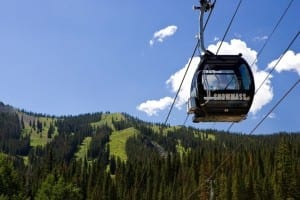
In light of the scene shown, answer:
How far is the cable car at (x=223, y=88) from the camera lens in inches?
732

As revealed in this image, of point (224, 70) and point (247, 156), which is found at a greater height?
point (247, 156)

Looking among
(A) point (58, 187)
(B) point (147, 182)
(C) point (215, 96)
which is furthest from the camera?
(B) point (147, 182)

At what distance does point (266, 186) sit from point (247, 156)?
174 feet

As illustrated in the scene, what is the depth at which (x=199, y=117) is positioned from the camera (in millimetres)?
19312

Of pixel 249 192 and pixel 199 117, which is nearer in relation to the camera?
pixel 199 117

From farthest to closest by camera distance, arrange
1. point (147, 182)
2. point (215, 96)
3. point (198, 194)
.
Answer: point (147, 182)
point (198, 194)
point (215, 96)

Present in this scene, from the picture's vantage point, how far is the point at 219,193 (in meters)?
147

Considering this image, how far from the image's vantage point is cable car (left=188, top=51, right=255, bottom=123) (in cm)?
1859

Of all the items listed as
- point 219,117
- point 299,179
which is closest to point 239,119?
point 219,117

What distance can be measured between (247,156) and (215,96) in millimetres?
182984

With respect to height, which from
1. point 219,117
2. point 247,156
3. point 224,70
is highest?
point 247,156

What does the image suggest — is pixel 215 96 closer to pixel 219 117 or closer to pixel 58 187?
pixel 219 117

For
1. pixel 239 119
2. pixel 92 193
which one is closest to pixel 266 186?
pixel 92 193

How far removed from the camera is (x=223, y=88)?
18906 mm
